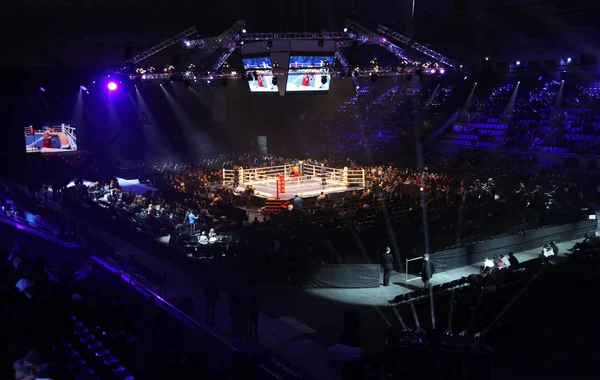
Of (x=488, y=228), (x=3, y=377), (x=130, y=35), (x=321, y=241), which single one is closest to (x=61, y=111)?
Answer: (x=130, y=35)

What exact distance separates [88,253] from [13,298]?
517 cm

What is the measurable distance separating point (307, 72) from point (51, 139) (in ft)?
54.5

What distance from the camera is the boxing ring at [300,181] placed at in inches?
990

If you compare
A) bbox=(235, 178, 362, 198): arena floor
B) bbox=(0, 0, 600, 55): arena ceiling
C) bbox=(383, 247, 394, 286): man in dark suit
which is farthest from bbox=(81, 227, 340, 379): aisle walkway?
bbox=(0, 0, 600, 55): arena ceiling

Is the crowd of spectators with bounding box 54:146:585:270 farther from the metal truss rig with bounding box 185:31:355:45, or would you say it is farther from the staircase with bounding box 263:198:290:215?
the metal truss rig with bounding box 185:31:355:45

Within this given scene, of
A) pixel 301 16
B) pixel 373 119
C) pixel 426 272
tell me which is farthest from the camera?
pixel 373 119

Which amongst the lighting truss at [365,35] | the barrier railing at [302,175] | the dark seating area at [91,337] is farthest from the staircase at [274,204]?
the dark seating area at [91,337]

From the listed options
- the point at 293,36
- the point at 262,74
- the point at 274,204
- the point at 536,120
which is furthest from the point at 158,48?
the point at 536,120

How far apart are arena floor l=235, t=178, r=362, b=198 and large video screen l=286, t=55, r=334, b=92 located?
505 centimetres

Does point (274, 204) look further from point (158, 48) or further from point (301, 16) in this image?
point (158, 48)

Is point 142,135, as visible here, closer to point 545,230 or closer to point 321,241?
point 321,241

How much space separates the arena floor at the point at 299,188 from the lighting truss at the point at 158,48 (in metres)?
7.90

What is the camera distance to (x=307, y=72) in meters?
26.2

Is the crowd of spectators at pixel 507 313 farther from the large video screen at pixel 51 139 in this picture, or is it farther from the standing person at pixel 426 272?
the large video screen at pixel 51 139
